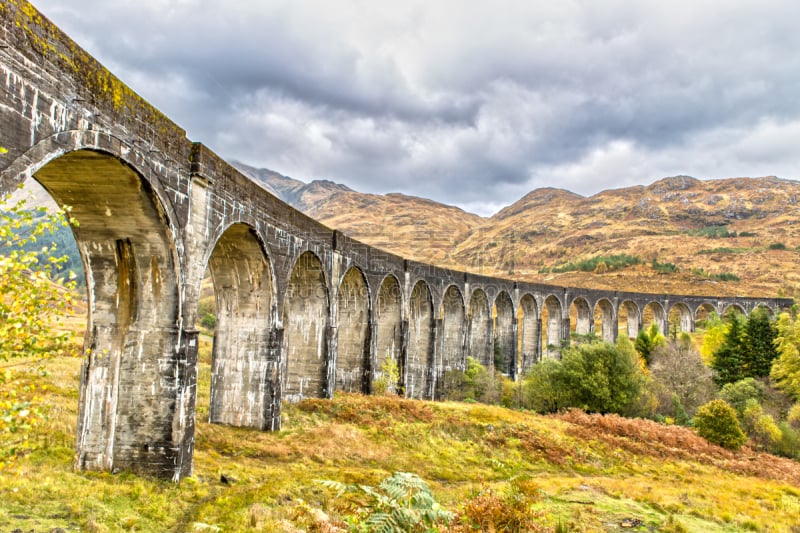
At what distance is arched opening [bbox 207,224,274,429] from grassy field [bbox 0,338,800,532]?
716mm

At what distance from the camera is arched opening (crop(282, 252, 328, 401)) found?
64.6 ft

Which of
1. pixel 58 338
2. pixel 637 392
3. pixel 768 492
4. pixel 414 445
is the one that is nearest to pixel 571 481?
pixel 414 445

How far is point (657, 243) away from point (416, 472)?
424 ft

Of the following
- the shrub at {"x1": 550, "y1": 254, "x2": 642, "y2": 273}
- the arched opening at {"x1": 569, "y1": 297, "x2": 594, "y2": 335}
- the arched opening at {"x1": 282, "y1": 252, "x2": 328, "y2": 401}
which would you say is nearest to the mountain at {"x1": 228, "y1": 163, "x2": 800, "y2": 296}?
the shrub at {"x1": 550, "y1": 254, "x2": 642, "y2": 273}

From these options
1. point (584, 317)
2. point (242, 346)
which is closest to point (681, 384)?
point (584, 317)

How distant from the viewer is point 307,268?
63.7 ft

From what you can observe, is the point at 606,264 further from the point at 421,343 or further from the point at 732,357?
the point at 421,343

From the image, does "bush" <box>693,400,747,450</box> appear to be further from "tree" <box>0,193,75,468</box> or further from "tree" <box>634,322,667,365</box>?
"tree" <box>0,193,75,468</box>

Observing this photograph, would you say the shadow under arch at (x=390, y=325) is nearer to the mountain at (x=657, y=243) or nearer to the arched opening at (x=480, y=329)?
the arched opening at (x=480, y=329)

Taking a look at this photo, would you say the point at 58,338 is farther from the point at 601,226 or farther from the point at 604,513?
the point at 601,226

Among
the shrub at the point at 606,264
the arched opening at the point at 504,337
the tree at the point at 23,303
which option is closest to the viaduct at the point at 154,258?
the tree at the point at 23,303

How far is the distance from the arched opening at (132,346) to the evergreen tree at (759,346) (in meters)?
43.9

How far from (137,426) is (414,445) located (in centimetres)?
1088

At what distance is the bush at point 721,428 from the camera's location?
2303 centimetres
